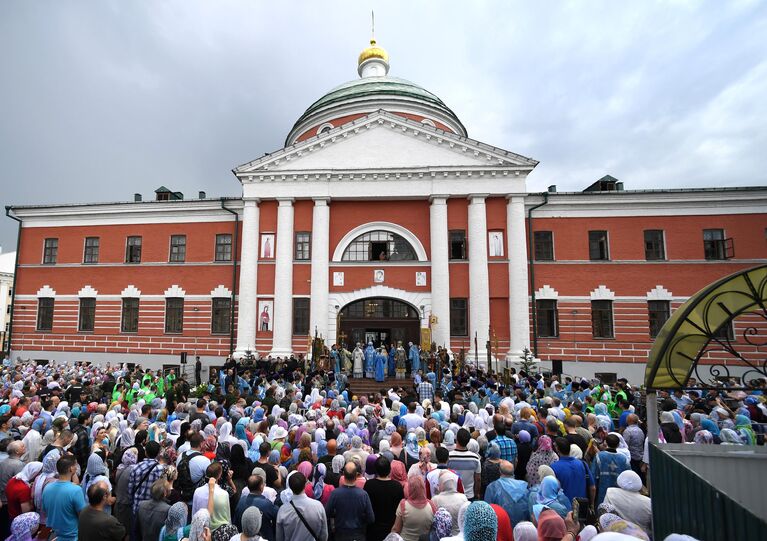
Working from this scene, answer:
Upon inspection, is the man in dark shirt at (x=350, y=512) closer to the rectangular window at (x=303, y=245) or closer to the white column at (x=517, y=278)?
the white column at (x=517, y=278)

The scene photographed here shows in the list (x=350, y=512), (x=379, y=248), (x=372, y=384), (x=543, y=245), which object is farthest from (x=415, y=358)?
(x=350, y=512)

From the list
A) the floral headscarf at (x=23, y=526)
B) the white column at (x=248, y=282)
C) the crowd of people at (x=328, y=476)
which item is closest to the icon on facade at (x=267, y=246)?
the white column at (x=248, y=282)

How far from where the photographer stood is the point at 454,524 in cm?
442

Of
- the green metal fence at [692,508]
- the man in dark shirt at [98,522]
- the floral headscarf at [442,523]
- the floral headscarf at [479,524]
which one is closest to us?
the green metal fence at [692,508]

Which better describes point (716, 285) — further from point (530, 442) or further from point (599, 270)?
point (599, 270)

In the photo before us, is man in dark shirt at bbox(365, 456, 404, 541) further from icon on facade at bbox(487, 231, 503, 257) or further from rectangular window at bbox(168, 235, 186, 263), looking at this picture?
rectangular window at bbox(168, 235, 186, 263)

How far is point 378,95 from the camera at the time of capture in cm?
2872

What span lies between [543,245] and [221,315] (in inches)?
705

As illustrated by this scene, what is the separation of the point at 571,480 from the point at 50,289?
30.6 meters

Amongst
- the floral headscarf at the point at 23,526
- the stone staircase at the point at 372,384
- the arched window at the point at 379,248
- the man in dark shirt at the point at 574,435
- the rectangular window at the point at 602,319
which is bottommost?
the stone staircase at the point at 372,384

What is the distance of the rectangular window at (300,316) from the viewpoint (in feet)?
75.1

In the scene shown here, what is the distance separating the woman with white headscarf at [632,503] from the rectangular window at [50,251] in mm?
31663

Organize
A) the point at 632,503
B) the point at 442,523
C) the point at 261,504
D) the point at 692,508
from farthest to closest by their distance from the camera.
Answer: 1. the point at 261,504
2. the point at 632,503
3. the point at 442,523
4. the point at 692,508

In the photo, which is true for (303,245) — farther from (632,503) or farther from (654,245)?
(632,503)
